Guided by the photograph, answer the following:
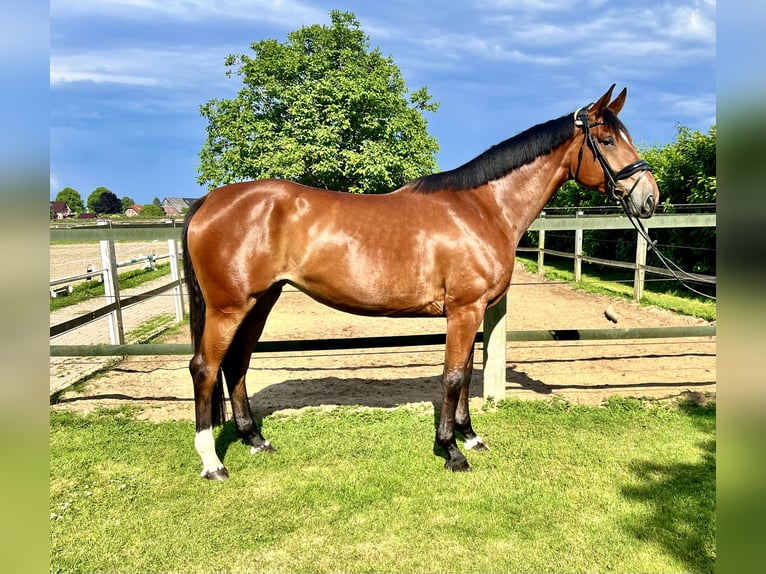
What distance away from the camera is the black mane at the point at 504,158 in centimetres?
315

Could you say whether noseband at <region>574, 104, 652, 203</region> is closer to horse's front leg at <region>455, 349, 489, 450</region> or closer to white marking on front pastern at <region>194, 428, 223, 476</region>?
horse's front leg at <region>455, 349, 489, 450</region>

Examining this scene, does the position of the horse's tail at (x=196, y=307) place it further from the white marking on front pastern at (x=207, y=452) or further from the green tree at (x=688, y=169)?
the green tree at (x=688, y=169)

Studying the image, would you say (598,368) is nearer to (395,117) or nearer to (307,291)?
(307,291)

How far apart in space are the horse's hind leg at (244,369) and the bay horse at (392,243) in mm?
308

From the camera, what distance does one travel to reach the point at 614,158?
2.99 metres

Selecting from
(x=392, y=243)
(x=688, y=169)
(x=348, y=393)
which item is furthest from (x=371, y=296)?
(x=688, y=169)

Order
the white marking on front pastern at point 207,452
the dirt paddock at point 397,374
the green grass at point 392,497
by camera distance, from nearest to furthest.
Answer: the green grass at point 392,497 < the white marking on front pastern at point 207,452 < the dirt paddock at point 397,374

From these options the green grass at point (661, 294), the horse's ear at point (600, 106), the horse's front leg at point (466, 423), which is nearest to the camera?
the horse's ear at point (600, 106)

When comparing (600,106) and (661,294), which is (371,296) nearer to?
(600,106)

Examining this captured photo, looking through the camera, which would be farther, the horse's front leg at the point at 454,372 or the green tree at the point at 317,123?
the green tree at the point at 317,123

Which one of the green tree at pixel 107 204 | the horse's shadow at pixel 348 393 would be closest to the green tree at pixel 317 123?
the horse's shadow at pixel 348 393

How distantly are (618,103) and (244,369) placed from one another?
10.6 ft

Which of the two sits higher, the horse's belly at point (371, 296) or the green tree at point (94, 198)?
the green tree at point (94, 198)

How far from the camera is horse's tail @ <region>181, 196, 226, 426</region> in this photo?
307 cm
